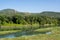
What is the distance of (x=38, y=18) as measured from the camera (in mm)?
151875

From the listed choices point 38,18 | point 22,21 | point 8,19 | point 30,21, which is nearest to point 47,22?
point 38,18

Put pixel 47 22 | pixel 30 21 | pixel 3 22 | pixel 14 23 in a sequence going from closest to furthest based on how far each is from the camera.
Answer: pixel 3 22 → pixel 14 23 → pixel 30 21 → pixel 47 22

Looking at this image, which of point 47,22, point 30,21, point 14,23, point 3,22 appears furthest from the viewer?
point 47,22

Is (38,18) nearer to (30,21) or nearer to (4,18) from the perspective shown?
(30,21)

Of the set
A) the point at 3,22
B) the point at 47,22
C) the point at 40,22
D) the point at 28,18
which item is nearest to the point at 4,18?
the point at 3,22

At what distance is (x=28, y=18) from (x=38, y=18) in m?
11.0

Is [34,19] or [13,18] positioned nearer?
[13,18]

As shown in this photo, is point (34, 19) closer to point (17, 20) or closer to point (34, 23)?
point (34, 23)


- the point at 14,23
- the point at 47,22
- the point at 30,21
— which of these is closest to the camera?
the point at 14,23

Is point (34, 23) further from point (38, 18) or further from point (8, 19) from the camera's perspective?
point (8, 19)

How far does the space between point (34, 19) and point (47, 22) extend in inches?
562

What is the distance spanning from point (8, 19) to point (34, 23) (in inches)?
959

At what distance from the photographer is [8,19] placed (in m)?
134

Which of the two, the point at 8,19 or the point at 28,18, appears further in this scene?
the point at 28,18
